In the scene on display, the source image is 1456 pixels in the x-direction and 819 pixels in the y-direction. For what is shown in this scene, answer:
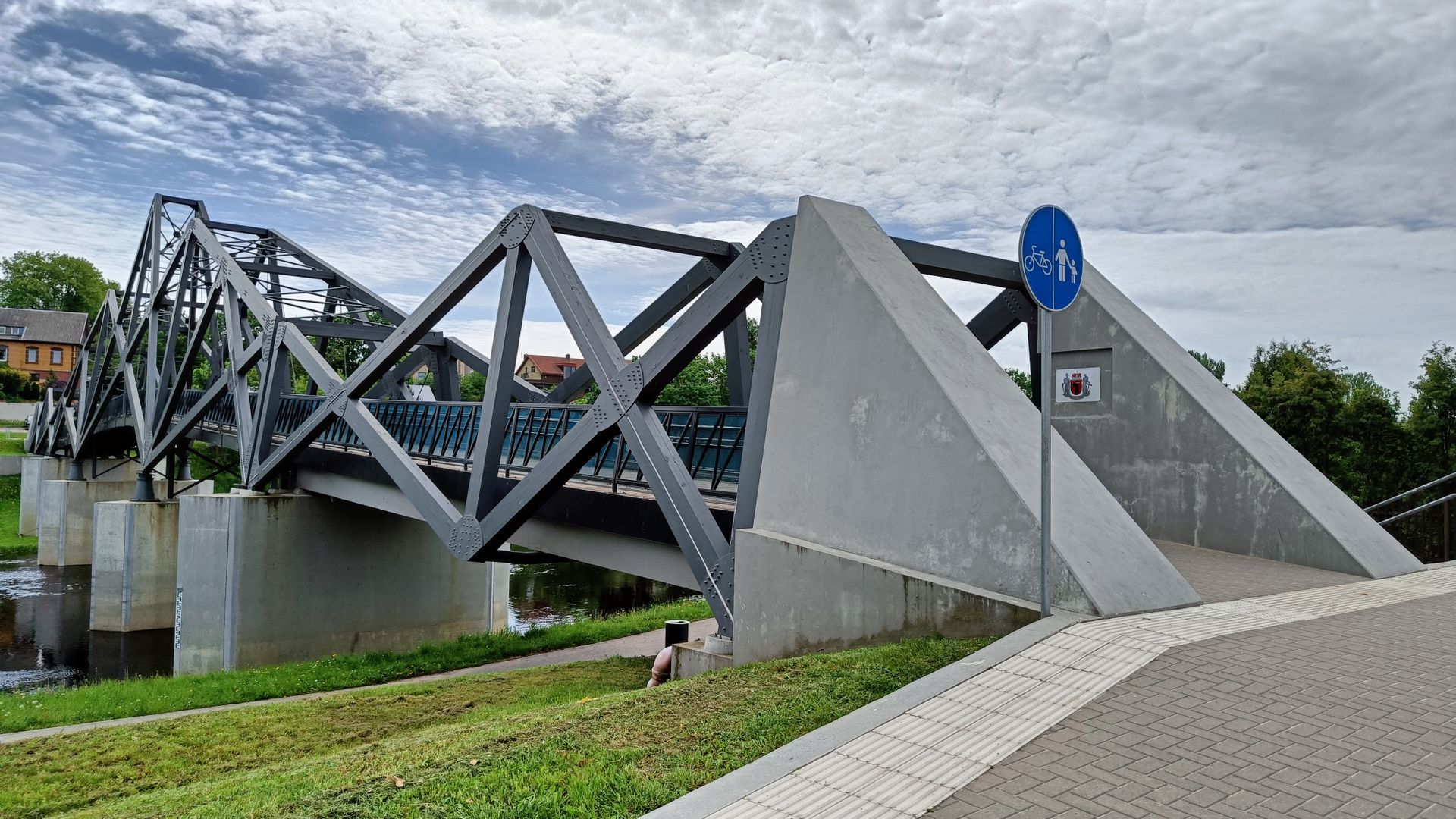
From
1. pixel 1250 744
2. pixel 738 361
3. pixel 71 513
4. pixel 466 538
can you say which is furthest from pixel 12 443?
pixel 1250 744

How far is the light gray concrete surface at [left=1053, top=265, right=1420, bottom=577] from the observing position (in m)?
9.47

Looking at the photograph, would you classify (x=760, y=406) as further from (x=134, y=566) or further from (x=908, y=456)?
(x=134, y=566)

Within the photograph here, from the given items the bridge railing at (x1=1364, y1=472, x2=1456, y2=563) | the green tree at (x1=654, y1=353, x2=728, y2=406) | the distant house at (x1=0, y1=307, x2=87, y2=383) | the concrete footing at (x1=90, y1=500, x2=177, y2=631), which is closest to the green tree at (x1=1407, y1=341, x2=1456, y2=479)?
the bridge railing at (x1=1364, y1=472, x2=1456, y2=563)

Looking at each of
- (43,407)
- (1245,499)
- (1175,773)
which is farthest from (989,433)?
(43,407)

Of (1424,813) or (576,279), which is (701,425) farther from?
(1424,813)

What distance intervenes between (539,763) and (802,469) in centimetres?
374

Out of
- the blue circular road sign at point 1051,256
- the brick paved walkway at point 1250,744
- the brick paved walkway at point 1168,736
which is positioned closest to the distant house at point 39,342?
the blue circular road sign at point 1051,256

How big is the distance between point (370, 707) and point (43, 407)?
207ft

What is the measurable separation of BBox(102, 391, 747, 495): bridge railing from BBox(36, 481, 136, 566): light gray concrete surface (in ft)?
74.0

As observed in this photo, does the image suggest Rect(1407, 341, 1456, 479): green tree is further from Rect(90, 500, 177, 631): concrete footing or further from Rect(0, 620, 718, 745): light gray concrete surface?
Rect(90, 500, 177, 631): concrete footing

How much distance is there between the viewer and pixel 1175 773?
13.2 feet

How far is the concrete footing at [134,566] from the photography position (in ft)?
100

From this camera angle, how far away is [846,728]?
185 inches

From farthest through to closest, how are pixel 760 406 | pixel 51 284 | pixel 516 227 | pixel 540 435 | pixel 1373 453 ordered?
pixel 51 284 < pixel 1373 453 < pixel 540 435 < pixel 516 227 < pixel 760 406
